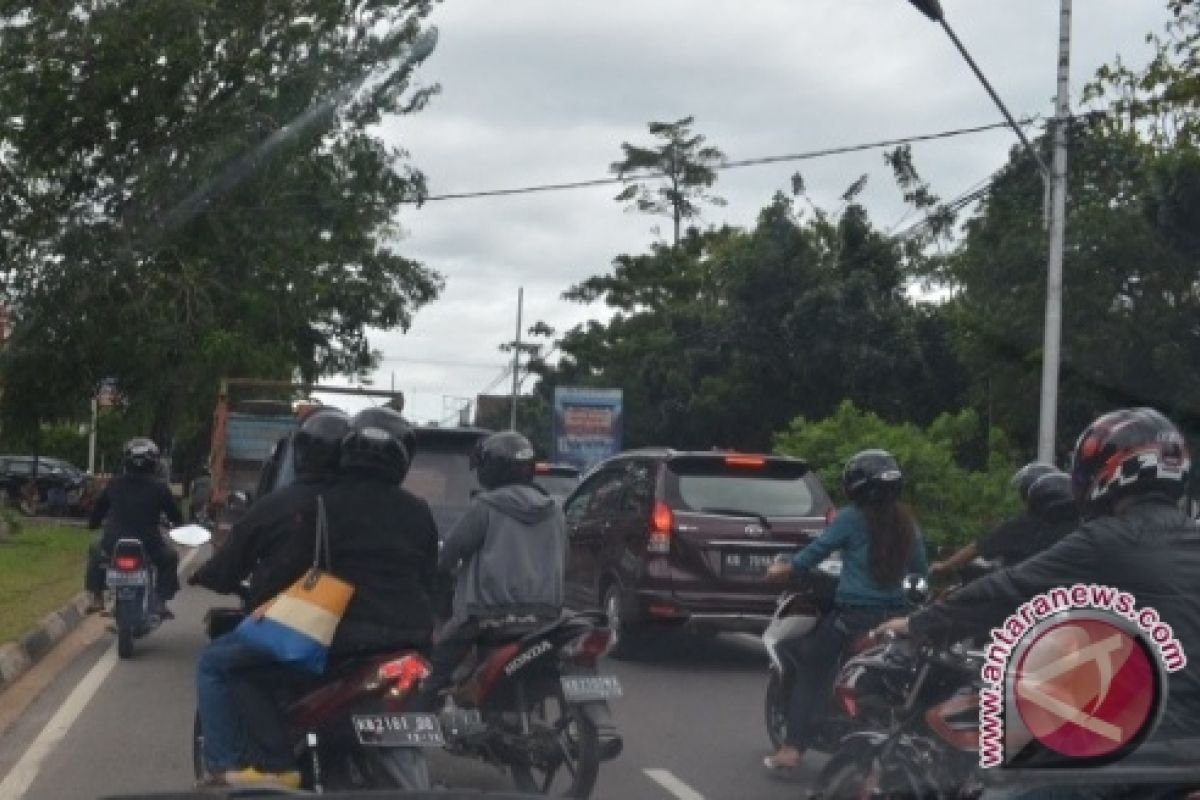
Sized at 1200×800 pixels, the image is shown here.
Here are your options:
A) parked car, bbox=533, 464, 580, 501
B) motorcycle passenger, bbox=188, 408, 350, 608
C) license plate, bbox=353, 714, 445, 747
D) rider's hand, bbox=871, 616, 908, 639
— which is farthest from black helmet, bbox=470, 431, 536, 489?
parked car, bbox=533, 464, 580, 501

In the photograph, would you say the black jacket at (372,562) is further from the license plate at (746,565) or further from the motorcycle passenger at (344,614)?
the license plate at (746,565)

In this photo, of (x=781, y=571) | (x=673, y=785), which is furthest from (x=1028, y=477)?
(x=673, y=785)

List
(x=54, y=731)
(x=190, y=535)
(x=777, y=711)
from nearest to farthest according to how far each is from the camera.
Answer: (x=190, y=535), (x=777, y=711), (x=54, y=731)

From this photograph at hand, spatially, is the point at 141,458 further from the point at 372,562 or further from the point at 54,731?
the point at 372,562

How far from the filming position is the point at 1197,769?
10.0 feet

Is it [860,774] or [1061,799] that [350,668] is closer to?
[860,774]

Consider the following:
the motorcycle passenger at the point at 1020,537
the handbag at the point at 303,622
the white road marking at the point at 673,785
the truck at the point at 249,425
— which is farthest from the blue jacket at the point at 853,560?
the truck at the point at 249,425

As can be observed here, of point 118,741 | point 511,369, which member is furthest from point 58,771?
point 511,369

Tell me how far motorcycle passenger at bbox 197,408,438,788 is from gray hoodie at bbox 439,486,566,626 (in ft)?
6.83

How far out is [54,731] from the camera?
10.2 m

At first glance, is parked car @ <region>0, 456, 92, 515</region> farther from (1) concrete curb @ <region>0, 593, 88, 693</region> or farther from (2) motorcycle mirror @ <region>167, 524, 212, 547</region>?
(2) motorcycle mirror @ <region>167, 524, 212, 547</region>

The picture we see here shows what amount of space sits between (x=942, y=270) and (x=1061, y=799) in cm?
4151

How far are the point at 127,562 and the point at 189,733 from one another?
314 centimetres

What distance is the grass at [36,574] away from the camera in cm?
1542
